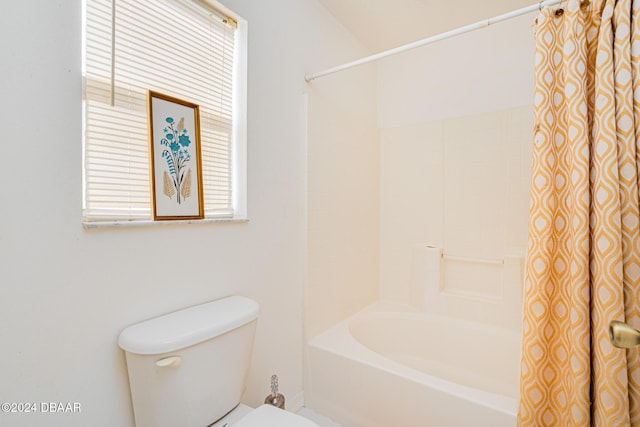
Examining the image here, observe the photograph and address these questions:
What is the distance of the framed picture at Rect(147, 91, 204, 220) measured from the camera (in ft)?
3.52

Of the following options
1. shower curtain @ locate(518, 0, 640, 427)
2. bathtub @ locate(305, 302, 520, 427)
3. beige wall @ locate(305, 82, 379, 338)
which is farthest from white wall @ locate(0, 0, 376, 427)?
shower curtain @ locate(518, 0, 640, 427)

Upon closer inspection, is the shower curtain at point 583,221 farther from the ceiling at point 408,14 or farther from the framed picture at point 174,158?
the framed picture at point 174,158

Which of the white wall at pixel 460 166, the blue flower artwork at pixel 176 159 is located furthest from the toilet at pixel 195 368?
the white wall at pixel 460 166

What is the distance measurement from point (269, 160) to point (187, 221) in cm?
54

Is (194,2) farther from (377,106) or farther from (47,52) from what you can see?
(377,106)

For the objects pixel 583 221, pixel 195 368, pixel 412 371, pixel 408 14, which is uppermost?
pixel 408 14

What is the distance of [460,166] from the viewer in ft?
6.94

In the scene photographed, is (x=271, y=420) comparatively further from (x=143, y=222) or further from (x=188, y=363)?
(x=143, y=222)

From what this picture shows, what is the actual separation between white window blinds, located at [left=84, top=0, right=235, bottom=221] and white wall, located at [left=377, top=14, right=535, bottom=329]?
1.48 m

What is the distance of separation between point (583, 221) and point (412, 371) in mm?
959

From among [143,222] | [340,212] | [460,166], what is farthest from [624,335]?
[460,166]

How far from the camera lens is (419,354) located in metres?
2.10

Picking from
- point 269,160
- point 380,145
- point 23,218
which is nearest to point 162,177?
point 23,218

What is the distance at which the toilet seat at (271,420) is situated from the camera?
3.34 ft
